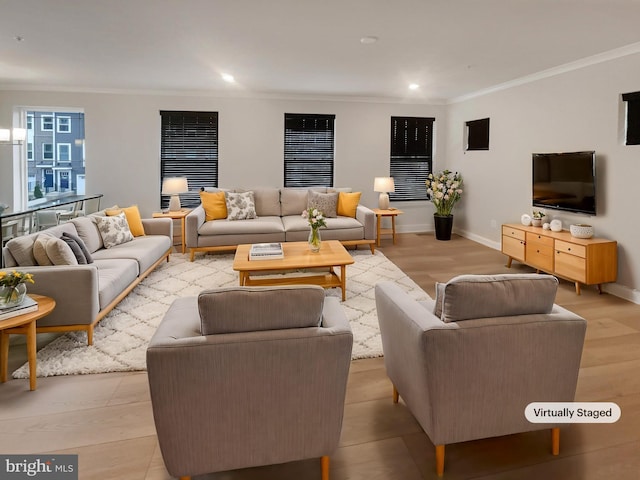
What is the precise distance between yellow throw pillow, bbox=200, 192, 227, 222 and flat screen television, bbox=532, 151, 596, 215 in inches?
172

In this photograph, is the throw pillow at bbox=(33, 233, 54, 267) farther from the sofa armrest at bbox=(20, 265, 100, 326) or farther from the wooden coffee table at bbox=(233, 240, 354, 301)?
the wooden coffee table at bbox=(233, 240, 354, 301)

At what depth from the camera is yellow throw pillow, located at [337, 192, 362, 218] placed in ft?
21.4

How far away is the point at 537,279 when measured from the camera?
1.80 metres

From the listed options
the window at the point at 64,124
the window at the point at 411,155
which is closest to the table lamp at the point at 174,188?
the window at the point at 64,124

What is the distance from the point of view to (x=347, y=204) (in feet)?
21.5

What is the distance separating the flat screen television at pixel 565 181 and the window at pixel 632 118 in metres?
0.37

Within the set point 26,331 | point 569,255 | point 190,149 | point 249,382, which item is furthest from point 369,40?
point 190,149

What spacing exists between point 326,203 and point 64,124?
4.46 m

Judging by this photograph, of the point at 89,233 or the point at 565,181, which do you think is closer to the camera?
the point at 89,233

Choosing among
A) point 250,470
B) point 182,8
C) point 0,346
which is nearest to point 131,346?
point 0,346

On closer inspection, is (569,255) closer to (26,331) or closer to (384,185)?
(384,185)

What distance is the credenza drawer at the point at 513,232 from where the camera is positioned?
516 centimetres

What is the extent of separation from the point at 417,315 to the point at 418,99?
21.4 feet

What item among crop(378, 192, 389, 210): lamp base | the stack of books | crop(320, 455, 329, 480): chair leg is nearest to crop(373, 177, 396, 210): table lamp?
crop(378, 192, 389, 210): lamp base
